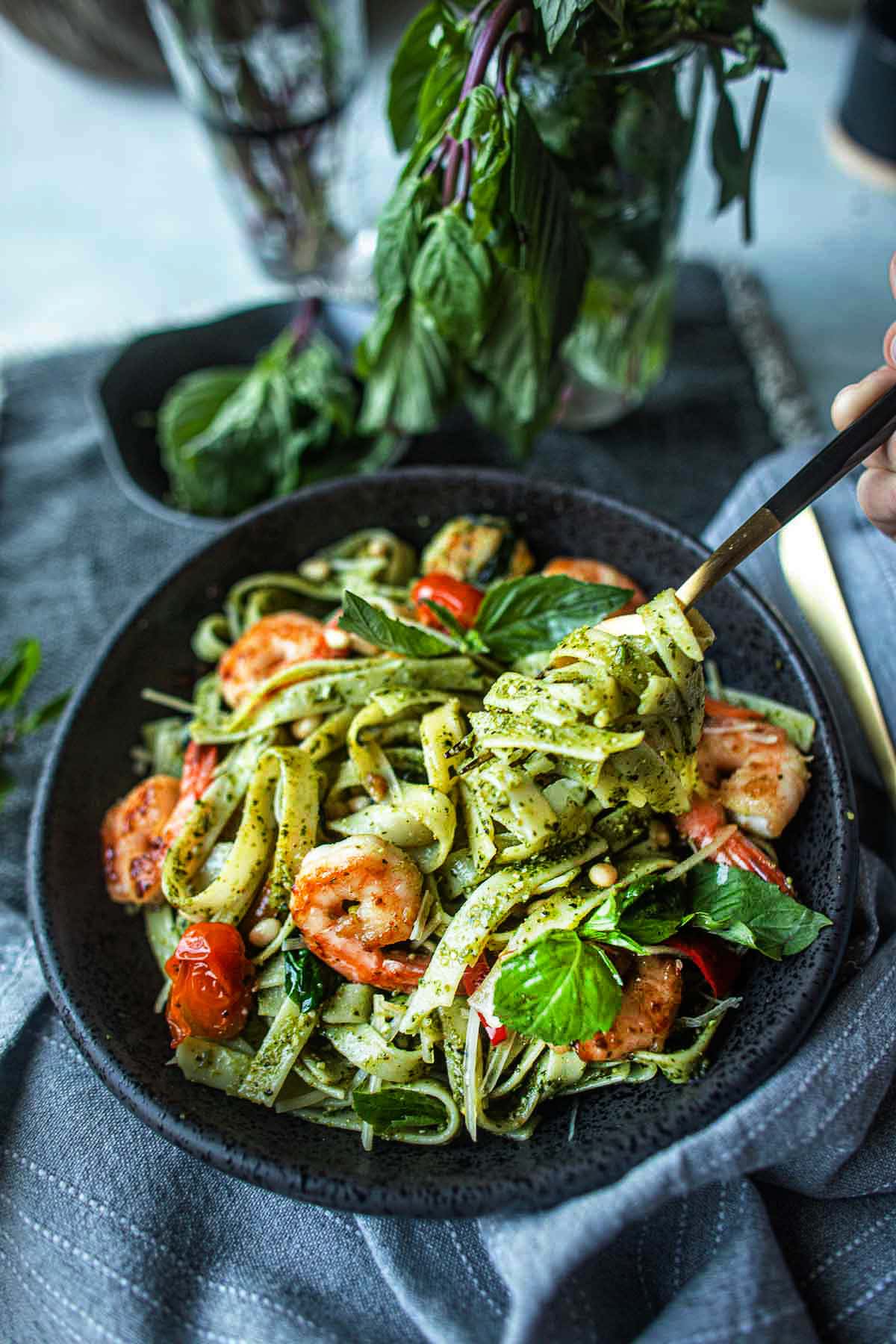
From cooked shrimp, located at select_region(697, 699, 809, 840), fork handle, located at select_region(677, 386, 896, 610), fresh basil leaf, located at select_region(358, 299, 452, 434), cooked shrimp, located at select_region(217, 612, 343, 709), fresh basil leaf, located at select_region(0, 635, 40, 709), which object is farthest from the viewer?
fresh basil leaf, located at select_region(0, 635, 40, 709)

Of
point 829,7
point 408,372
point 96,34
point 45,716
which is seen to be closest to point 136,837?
point 45,716

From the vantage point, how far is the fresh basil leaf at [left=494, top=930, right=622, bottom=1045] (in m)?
1.95

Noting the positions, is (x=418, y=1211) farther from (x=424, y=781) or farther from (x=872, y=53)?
(x=872, y=53)

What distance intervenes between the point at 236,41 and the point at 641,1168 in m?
4.17

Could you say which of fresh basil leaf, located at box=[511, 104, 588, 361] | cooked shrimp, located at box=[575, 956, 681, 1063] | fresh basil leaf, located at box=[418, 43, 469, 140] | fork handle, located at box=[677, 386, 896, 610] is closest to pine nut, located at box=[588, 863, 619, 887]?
cooked shrimp, located at box=[575, 956, 681, 1063]

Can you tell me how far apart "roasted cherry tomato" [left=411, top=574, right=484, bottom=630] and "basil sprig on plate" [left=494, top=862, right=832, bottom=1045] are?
83 centimetres

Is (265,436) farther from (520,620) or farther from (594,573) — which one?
(520,620)

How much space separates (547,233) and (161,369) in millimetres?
2109

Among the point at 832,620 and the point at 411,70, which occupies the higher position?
the point at 411,70

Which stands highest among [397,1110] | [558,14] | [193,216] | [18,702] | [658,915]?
[558,14]

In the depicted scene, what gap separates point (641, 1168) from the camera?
1938mm

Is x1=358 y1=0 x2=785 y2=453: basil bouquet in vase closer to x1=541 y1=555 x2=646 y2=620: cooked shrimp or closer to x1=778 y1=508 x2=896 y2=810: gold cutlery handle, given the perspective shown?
x1=541 y1=555 x2=646 y2=620: cooked shrimp

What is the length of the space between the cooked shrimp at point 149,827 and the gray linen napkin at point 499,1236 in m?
0.39

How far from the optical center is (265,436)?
383cm
